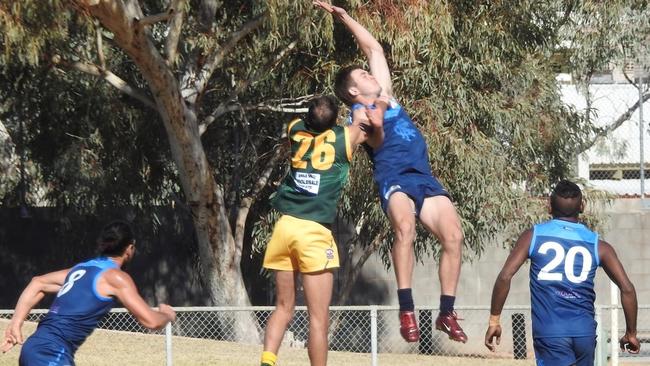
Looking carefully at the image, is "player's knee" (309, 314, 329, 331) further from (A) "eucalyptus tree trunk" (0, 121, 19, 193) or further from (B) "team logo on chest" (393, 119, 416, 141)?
(A) "eucalyptus tree trunk" (0, 121, 19, 193)

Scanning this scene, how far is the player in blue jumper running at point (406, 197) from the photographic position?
25.4 feet

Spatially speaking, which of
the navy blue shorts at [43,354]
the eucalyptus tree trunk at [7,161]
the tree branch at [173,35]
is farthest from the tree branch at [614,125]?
the navy blue shorts at [43,354]

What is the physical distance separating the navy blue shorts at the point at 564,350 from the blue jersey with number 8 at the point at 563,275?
1.4 inches

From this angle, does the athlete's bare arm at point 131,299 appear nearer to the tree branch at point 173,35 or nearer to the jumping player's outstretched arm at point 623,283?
the jumping player's outstretched arm at point 623,283

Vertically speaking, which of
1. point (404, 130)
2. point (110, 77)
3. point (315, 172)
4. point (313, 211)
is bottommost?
point (313, 211)

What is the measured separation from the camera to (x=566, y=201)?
7.78 m

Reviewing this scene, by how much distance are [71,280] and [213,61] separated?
9.48 meters

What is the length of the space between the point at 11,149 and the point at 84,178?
4.61ft

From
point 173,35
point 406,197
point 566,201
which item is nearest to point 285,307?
point 406,197

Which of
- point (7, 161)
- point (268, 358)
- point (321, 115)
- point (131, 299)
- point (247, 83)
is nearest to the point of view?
point (131, 299)

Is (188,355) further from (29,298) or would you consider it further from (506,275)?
(506,275)

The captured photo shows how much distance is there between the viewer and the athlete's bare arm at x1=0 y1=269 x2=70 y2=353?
7.68 m

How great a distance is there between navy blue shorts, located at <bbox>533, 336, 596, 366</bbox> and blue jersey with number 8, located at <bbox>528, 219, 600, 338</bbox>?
4cm

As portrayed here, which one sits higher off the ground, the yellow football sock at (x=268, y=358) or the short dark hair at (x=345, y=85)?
the short dark hair at (x=345, y=85)
